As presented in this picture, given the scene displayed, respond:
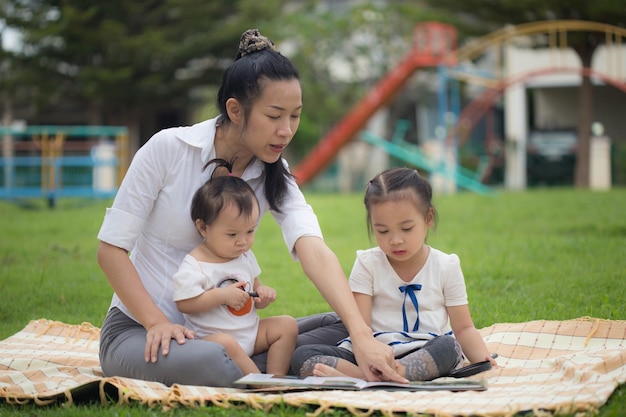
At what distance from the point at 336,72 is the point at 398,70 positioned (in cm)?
672

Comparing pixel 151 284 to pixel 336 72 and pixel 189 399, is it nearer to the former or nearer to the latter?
pixel 189 399

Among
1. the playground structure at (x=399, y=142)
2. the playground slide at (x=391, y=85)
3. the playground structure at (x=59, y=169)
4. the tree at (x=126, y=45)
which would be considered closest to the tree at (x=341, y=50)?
the tree at (x=126, y=45)

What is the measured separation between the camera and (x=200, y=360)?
10.2ft

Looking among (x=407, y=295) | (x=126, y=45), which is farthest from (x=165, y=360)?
(x=126, y=45)

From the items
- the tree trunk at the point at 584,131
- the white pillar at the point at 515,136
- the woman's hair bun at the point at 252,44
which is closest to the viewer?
the woman's hair bun at the point at 252,44

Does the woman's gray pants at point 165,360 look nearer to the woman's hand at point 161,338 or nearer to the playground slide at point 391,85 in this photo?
the woman's hand at point 161,338

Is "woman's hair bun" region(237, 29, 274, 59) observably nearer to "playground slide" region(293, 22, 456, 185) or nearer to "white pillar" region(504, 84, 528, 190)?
"playground slide" region(293, 22, 456, 185)

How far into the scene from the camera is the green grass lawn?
15.8ft

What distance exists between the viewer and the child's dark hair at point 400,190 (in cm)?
336

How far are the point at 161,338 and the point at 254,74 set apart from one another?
1.02m

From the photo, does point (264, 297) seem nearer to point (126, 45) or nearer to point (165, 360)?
point (165, 360)

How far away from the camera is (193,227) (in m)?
3.44

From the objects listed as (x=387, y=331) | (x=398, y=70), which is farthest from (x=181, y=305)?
(x=398, y=70)

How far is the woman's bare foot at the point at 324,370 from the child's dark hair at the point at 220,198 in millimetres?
623
